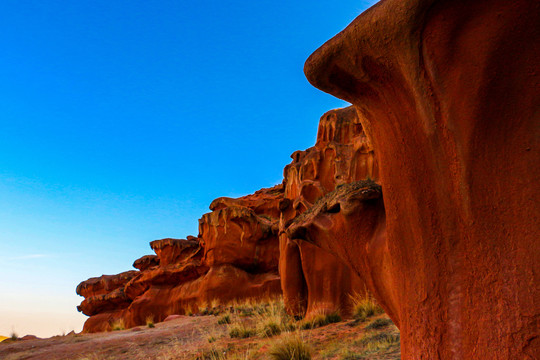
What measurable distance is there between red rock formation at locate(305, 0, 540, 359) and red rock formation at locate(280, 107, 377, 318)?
19.7 ft

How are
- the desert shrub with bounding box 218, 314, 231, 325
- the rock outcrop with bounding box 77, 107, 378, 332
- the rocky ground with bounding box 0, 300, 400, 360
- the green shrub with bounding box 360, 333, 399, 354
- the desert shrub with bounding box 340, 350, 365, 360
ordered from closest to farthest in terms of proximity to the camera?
the desert shrub with bounding box 340, 350, 365, 360
the green shrub with bounding box 360, 333, 399, 354
the rocky ground with bounding box 0, 300, 400, 360
the desert shrub with bounding box 218, 314, 231, 325
the rock outcrop with bounding box 77, 107, 378, 332

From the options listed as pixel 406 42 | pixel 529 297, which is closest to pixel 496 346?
pixel 529 297

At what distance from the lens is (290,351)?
5.33m

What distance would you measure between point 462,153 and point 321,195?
14.6 metres

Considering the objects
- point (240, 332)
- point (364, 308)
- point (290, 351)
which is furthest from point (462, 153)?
point (240, 332)

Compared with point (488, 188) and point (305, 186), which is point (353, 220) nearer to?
point (488, 188)

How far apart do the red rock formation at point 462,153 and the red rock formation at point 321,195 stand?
6.01 metres

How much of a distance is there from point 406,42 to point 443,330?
6.91 feet

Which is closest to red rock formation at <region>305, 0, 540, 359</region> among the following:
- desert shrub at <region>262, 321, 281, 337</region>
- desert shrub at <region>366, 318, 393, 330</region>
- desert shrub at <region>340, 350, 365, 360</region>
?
desert shrub at <region>340, 350, 365, 360</region>

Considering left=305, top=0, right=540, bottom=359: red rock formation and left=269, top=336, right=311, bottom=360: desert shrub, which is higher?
left=305, top=0, right=540, bottom=359: red rock formation

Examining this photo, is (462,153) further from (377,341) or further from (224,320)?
(224,320)

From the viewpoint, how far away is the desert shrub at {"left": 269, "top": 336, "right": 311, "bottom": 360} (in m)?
5.31

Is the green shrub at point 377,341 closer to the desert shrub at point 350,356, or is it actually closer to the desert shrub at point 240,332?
the desert shrub at point 350,356

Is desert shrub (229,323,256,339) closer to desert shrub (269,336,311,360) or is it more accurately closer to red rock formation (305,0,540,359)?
desert shrub (269,336,311,360)
